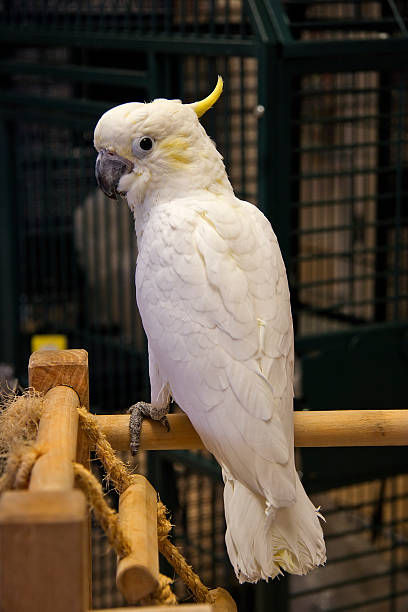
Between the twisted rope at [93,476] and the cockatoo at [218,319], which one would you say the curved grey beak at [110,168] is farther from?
the twisted rope at [93,476]

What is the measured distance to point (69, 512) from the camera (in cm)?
53

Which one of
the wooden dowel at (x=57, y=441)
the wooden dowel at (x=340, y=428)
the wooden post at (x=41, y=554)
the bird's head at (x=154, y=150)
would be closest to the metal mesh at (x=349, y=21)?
the bird's head at (x=154, y=150)

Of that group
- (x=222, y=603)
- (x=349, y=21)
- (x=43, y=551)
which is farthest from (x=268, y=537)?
(x=349, y=21)

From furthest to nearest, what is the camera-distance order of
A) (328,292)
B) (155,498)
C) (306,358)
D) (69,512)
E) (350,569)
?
(328,292)
(350,569)
(306,358)
(155,498)
(69,512)

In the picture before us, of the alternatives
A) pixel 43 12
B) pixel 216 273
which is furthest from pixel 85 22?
pixel 216 273

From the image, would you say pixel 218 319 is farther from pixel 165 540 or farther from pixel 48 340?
pixel 48 340

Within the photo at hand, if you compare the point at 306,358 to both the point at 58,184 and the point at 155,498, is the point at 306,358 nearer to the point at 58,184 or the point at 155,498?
the point at 155,498

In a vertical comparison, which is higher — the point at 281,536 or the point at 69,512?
the point at 69,512

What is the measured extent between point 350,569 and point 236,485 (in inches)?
53.6

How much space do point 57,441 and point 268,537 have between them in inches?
12.0

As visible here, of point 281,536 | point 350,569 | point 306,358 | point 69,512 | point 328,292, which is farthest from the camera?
point 328,292

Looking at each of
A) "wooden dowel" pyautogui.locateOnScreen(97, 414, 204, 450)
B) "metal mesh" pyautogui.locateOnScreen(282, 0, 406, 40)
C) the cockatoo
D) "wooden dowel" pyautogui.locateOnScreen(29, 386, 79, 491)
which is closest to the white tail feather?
the cockatoo

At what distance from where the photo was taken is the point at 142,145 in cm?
101

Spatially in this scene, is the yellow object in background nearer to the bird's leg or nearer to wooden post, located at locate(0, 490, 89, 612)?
the bird's leg
